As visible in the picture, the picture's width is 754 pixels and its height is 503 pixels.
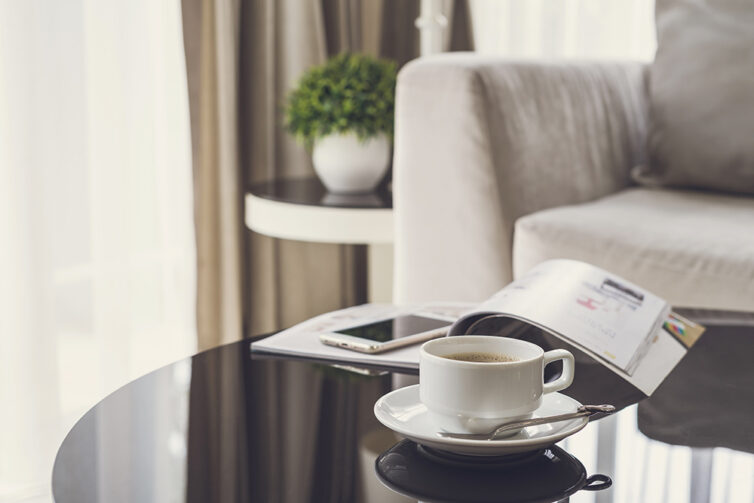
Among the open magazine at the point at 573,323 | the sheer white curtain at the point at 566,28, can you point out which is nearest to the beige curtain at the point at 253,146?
the sheer white curtain at the point at 566,28

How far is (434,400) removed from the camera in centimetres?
61

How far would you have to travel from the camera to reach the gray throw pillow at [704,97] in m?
1.89

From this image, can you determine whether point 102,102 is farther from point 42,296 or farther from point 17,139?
point 42,296

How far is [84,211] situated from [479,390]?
149 cm

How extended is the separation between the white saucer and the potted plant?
1361mm

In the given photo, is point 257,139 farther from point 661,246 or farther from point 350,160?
point 661,246

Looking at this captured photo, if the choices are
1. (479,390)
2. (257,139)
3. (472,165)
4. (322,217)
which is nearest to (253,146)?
(257,139)

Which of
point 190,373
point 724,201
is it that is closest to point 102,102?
point 190,373

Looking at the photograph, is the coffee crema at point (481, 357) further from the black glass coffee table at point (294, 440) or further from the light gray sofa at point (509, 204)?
the light gray sofa at point (509, 204)

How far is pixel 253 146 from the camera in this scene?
2.37 metres

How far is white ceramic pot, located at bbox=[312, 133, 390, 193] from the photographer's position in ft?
6.64

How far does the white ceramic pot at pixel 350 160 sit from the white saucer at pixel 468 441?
1368 millimetres

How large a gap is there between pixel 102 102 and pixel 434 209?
0.77 meters

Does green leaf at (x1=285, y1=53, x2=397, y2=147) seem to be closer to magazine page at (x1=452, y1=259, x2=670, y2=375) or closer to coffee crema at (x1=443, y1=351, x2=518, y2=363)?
magazine page at (x1=452, y1=259, x2=670, y2=375)
